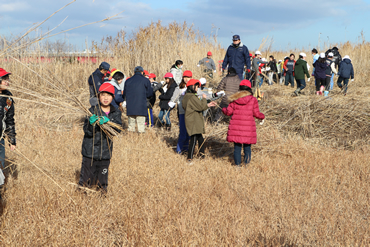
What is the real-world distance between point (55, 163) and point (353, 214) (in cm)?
438

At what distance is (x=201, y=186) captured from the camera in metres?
4.32

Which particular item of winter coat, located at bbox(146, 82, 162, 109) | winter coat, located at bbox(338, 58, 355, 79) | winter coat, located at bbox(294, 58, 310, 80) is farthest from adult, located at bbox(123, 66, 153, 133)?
winter coat, located at bbox(338, 58, 355, 79)

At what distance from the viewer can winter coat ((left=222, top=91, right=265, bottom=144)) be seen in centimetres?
512

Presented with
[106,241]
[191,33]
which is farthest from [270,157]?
[191,33]

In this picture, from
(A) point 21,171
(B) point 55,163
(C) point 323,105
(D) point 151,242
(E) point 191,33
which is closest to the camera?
(D) point 151,242

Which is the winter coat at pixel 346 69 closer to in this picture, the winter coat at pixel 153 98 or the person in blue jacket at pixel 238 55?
the person in blue jacket at pixel 238 55

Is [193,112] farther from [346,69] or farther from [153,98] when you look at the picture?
[346,69]

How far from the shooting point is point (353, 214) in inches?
135

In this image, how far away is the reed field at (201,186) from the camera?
9.76 ft

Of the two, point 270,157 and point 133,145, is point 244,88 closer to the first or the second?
point 270,157

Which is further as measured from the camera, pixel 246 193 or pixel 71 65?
pixel 71 65

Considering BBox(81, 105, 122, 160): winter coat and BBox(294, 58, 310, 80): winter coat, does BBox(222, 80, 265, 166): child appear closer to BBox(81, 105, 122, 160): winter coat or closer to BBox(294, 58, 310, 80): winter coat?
BBox(81, 105, 122, 160): winter coat

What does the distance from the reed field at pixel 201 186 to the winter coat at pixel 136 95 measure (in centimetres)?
61

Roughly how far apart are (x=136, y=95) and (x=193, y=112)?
7.01ft
